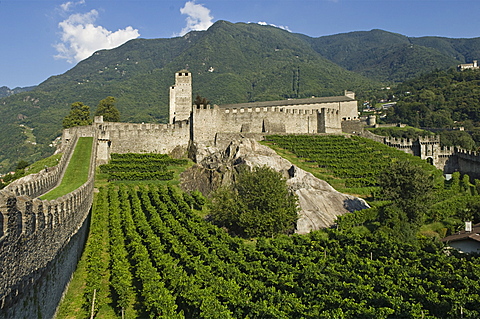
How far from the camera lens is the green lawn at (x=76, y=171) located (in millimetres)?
25664

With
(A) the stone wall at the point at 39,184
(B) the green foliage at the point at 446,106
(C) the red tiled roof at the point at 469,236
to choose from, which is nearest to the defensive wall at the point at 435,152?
(B) the green foliage at the point at 446,106

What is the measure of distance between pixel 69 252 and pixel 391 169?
27.9 m

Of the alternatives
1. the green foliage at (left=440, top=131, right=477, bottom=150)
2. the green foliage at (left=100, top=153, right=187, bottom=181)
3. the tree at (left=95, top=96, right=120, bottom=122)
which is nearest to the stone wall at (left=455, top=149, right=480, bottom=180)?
the green foliage at (left=440, top=131, right=477, bottom=150)

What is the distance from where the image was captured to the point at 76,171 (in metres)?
34.9

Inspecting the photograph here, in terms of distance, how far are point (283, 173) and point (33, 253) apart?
32.1 m

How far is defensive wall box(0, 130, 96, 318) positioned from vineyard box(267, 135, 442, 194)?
2959 cm

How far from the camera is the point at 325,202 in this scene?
34938 mm

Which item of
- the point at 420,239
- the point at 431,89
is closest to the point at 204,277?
the point at 420,239

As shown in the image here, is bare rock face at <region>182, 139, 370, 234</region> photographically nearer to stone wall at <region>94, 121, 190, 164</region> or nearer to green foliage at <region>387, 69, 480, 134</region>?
stone wall at <region>94, 121, 190, 164</region>

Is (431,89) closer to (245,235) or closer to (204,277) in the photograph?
(245,235)

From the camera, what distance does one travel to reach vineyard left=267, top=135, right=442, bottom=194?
41153 millimetres

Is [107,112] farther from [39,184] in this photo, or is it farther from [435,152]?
[435,152]

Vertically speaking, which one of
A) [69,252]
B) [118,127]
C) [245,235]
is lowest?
[245,235]

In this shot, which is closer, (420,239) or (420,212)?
(420,239)
